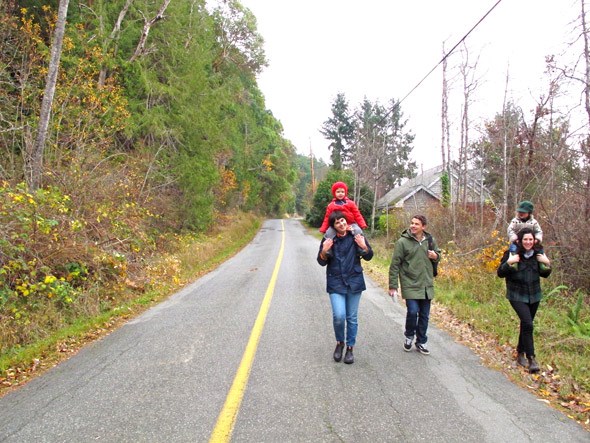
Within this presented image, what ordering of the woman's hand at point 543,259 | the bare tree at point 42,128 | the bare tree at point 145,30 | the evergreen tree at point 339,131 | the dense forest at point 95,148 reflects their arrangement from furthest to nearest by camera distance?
the evergreen tree at point 339,131 → the bare tree at point 145,30 → the bare tree at point 42,128 → the dense forest at point 95,148 → the woman's hand at point 543,259

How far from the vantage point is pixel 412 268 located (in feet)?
16.2

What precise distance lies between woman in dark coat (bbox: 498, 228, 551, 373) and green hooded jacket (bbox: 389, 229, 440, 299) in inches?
36.1

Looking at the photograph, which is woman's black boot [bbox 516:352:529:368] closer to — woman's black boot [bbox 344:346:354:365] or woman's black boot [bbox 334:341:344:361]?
woman's black boot [bbox 344:346:354:365]

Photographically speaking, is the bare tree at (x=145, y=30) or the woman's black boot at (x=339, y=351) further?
the bare tree at (x=145, y=30)

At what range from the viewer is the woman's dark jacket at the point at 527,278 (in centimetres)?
458

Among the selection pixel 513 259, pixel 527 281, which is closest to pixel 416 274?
pixel 513 259

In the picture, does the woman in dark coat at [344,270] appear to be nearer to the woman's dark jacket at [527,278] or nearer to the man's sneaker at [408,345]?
the man's sneaker at [408,345]

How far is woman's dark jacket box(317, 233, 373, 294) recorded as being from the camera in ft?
15.0

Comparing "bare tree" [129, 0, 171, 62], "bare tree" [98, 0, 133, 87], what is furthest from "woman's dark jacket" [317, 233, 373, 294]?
"bare tree" [129, 0, 171, 62]

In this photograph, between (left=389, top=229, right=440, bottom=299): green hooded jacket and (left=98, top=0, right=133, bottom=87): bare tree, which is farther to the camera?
(left=98, top=0, right=133, bottom=87): bare tree

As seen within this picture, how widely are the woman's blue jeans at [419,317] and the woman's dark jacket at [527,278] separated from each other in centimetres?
102

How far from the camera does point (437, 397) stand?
374cm

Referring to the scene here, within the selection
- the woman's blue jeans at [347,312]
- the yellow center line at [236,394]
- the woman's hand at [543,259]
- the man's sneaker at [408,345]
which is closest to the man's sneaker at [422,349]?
the man's sneaker at [408,345]

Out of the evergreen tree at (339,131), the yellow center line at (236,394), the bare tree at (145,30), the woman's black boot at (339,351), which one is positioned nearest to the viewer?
the yellow center line at (236,394)
